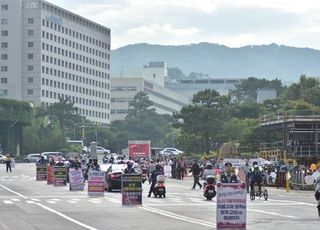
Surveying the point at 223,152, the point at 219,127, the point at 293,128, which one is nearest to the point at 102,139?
the point at 219,127

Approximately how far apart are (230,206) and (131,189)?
Answer: 11711 millimetres

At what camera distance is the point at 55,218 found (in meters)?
25.8

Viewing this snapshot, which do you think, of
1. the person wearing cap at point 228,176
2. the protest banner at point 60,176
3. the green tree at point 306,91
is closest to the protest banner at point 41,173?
the protest banner at point 60,176

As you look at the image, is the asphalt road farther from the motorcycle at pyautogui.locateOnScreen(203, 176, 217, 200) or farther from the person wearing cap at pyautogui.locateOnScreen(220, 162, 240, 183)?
the person wearing cap at pyautogui.locateOnScreen(220, 162, 240, 183)

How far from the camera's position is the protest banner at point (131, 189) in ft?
105

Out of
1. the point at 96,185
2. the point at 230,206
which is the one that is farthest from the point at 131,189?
the point at 230,206

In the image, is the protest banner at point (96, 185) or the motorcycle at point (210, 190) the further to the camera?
the protest banner at point (96, 185)

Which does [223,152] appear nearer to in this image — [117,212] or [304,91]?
[117,212]

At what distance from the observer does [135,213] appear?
2839 cm

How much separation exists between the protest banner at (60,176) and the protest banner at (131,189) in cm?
1822

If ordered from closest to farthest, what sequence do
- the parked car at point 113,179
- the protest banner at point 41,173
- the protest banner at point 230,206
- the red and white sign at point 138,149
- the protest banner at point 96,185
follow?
the protest banner at point 230,206, the protest banner at point 96,185, the parked car at point 113,179, the protest banner at point 41,173, the red and white sign at point 138,149

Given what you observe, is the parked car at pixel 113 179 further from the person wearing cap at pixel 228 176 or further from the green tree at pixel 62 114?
the green tree at pixel 62 114

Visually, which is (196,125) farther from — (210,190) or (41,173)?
(210,190)

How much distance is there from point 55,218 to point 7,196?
13216 mm
